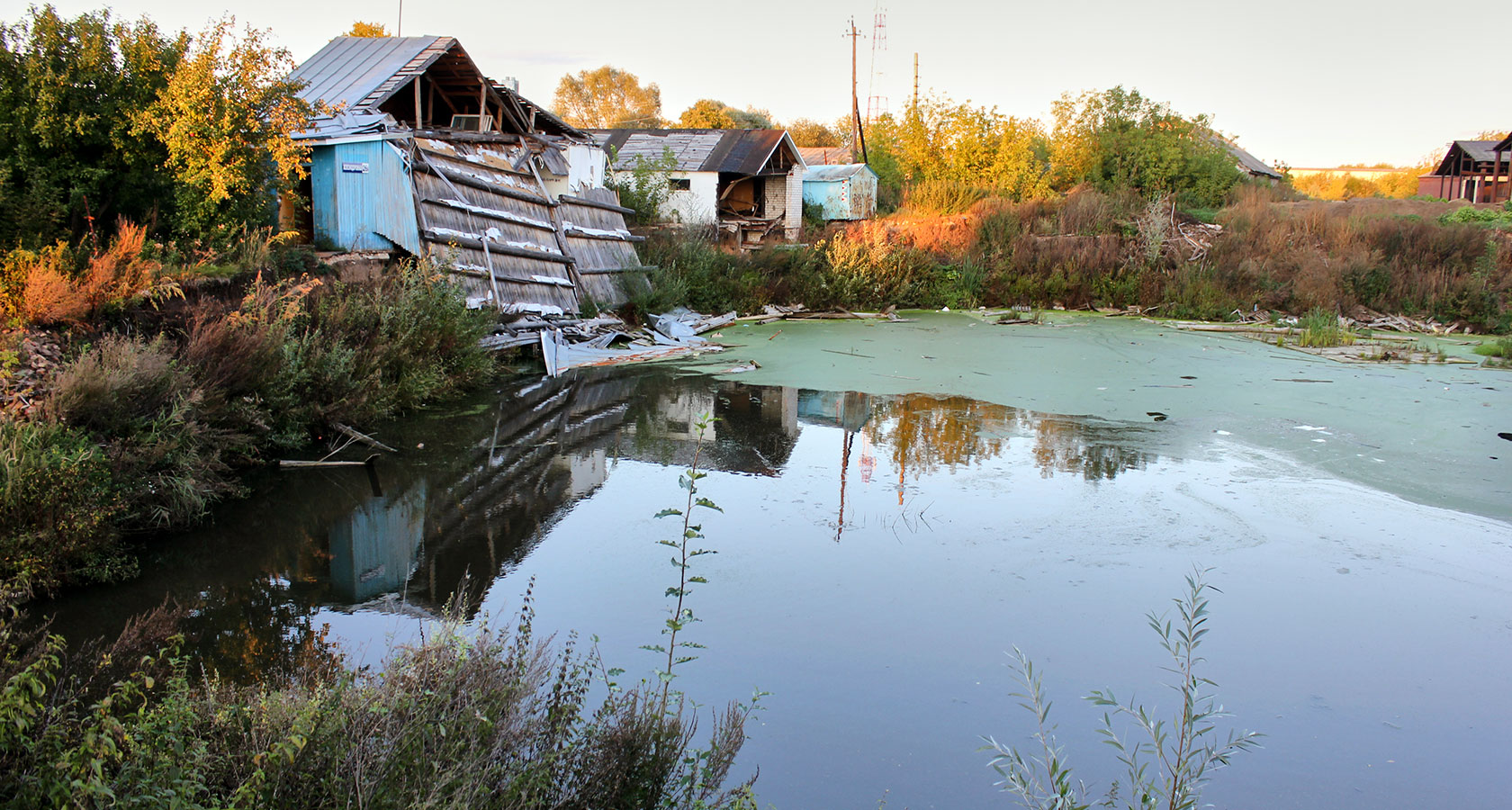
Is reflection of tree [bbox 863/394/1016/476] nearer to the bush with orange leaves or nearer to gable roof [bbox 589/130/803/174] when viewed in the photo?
the bush with orange leaves

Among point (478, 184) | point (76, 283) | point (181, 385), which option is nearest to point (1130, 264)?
point (478, 184)

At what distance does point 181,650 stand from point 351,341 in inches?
208

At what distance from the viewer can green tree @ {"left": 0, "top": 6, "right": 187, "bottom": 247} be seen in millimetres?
8555

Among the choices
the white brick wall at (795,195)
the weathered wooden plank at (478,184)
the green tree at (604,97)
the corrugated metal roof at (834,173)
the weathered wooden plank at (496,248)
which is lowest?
the weathered wooden plank at (496,248)

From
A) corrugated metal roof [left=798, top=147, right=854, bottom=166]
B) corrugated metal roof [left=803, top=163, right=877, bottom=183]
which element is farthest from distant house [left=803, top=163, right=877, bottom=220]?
corrugated metal roof [left=798, top=147, right=854, bottom=166]

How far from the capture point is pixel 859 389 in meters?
11.6

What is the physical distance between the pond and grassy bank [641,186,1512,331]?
31.7 ft

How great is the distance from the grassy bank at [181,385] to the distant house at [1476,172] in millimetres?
41961

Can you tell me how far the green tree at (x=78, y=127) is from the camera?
855cm

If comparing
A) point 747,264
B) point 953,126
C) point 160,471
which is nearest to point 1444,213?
point 953,126

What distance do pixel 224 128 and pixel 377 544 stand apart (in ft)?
22.1

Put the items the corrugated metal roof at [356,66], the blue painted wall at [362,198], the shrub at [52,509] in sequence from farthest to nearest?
the corrugated metal roof at [356,66] → the blue painted wall at [362,198] → the shrub at [52,509]

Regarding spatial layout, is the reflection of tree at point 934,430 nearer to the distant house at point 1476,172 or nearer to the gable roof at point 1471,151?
the distant house at point 1476,172

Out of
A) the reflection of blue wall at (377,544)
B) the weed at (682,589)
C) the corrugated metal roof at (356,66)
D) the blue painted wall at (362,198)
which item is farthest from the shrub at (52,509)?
the corrugated metal roof at (356,66)
